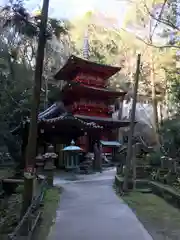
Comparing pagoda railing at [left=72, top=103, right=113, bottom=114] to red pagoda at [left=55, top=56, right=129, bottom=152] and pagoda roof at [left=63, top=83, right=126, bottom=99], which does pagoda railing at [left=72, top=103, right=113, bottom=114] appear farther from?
pagoda roof at [left=63, top=83, right=126, bottom=99]

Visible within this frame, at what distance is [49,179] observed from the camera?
1503cm

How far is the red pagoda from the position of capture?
26.4 m

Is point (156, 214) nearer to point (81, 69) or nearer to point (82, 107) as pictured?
point (82, 107)

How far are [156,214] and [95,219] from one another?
75.5 inches

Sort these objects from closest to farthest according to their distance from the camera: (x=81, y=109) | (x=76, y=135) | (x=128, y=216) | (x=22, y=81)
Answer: (x=128, y=216)
(x=22, y=81)
(x=76, y=135)
(x=81, y=109)

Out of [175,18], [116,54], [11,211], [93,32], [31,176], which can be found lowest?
[11,211]

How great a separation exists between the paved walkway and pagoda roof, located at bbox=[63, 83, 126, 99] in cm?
1336

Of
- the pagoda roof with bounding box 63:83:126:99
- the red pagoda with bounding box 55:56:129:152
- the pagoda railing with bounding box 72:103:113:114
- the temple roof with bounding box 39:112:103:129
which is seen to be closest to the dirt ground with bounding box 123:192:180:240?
the temple roof with bounding box 39:112:103:129

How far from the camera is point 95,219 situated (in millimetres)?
8594

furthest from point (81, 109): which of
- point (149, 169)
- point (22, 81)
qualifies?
point (149, 169)

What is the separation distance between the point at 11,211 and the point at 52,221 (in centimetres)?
272

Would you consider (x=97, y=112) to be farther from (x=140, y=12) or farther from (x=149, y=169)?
(x=149, y=169)

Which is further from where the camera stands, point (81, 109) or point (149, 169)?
point (81, 109)

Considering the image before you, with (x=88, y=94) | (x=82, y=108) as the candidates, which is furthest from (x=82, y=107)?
(x=88, y=94)
